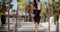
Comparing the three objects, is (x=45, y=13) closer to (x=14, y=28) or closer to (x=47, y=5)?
(x=47, y=5)

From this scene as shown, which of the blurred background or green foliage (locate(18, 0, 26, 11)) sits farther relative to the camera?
green foliage (locate(18, 0, 26, 11))

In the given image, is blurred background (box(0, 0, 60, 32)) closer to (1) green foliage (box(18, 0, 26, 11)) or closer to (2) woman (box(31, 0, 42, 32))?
(1) green foliage (box(18, 0, 26, 11))

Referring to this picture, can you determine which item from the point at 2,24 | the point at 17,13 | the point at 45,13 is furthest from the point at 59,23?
the point at 2,24

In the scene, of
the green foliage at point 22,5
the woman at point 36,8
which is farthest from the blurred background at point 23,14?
the woman at point 36,8

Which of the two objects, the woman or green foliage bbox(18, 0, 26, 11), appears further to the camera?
green foliage bbox(18, 0, 26, 11)

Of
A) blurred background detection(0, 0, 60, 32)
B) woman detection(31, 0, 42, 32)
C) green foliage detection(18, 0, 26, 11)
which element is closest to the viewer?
woman detection(31, 0, 42, 32)

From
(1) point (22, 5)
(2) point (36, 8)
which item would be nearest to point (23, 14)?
(1) point (22, 5)

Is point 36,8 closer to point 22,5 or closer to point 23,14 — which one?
point 22,5

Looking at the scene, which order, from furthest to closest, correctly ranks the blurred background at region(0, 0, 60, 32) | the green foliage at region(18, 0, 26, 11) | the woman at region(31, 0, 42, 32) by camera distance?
the green foliage at region(18, 0, 26, 11)
the blurred background at region(0, 0, 60, 32)
the woman at region(31, 0, 42, 32)

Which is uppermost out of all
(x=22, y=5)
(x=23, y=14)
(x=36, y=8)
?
(x=22, y=5)

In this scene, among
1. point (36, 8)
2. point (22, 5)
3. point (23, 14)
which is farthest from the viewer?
point (23, 14)

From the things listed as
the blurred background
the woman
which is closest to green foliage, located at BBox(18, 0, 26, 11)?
the blurred background

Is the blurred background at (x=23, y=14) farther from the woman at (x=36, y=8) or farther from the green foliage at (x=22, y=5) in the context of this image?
the woman at (x=36, y=8)

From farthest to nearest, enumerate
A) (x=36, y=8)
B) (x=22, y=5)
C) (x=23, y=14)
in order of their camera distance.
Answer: (x=23, y=14) → (x=22, y=5) → (x=36, y=8)
